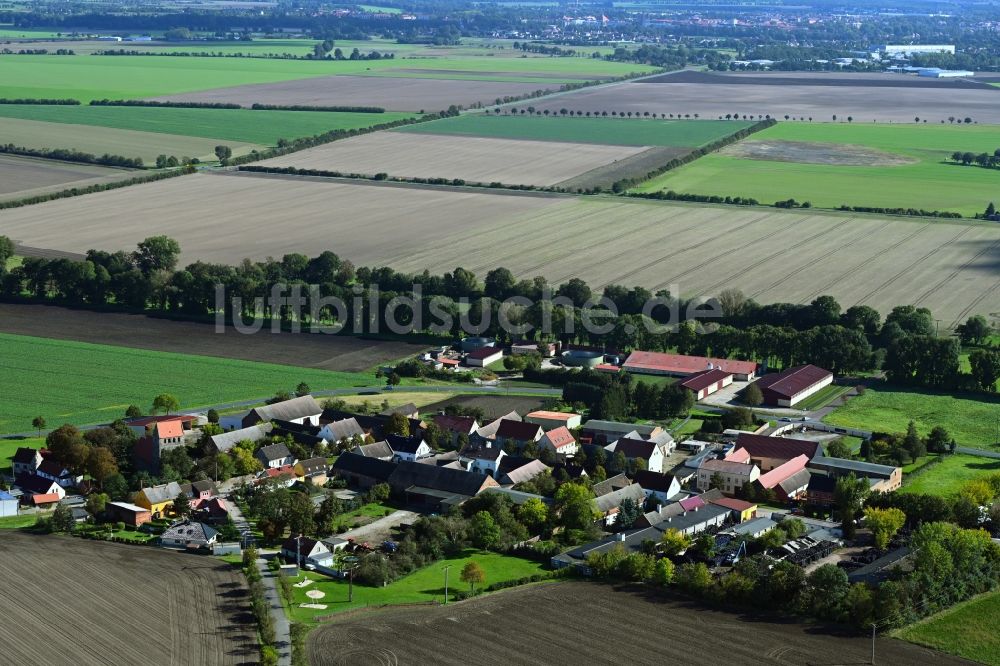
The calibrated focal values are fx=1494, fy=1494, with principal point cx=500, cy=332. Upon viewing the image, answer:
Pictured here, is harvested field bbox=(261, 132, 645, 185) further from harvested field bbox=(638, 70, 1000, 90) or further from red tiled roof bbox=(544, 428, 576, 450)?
red tiled roof bbox=(544, 428, 576, 450)

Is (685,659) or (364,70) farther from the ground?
(364,70)

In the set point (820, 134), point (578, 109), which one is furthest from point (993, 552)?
point (578, 109)

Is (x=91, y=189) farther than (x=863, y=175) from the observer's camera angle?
No

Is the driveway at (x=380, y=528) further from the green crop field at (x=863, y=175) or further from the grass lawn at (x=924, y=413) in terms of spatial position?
the green crop field at (x=863, y=175)

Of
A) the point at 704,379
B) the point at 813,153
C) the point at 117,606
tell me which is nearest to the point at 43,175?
the point at 813,153

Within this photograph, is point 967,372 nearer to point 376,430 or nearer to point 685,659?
point 376,430

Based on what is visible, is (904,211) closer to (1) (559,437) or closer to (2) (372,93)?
(1) (559,437)

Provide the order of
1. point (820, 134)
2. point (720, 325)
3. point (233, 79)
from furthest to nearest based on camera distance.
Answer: point (233, 79), point (820, 134), point (720, 325)
